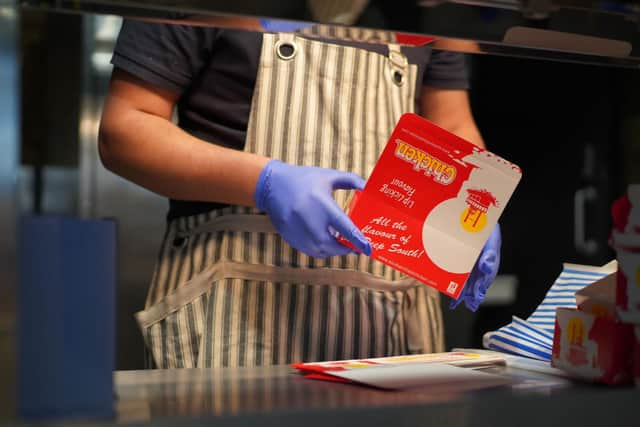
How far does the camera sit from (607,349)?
101 centimetres

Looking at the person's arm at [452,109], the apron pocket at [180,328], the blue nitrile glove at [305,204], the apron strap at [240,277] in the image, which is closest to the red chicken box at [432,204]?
the blue nitrile glove at [305,204]

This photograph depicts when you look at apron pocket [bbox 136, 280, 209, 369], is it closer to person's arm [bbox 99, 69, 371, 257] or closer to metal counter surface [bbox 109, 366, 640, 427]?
person's arm [bbox 99, 69, 371, 257]

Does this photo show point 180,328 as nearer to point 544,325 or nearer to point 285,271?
point 285,271

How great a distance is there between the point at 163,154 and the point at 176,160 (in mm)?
26

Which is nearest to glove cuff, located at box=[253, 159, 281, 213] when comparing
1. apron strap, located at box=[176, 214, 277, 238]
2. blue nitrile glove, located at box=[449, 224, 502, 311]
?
apron strap, located at box=[176, 214, 277, 238]

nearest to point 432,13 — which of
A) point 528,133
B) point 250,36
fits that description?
point 250,36

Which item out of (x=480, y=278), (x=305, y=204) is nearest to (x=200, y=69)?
(x=305, y=204)

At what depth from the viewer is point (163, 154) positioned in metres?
1.47

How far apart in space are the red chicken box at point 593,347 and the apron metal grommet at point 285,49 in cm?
74

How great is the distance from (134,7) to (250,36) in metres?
0.73

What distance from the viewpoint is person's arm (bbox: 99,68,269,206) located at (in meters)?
1.45

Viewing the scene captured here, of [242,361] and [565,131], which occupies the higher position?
[565,131]

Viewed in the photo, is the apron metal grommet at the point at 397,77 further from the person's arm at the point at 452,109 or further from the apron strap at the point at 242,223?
the apron strap at the point at 242,223

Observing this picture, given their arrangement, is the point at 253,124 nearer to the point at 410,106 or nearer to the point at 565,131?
the point at 410,106
